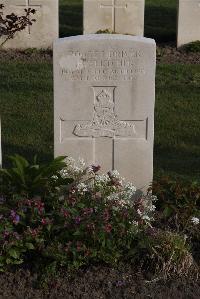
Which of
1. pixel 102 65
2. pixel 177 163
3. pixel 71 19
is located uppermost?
pixel 71 19

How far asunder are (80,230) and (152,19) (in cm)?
1275

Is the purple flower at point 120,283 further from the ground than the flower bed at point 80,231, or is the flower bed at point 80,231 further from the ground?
the flower bed at point 80,231

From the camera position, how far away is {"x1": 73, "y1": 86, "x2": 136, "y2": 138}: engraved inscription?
564 centimetres

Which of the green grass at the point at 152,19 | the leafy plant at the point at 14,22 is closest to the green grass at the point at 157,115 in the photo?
the leafy plant at the point at 14,22

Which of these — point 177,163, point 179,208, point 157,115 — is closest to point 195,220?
point 179,208

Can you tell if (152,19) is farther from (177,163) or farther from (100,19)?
(177,163)

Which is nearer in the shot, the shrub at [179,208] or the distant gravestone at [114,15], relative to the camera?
the shrub at [179,208]

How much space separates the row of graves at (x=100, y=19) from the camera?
12.6 meters

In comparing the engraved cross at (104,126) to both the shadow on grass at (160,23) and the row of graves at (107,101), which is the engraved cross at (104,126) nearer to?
the row of graves at (107,101)

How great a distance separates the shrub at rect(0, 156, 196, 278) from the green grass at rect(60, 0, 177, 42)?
A: 922cm

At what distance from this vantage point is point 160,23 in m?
16.4

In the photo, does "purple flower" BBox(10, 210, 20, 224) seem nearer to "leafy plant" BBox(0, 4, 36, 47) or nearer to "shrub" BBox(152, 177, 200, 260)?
"shrub" BBox(152, 177, 200, 260)

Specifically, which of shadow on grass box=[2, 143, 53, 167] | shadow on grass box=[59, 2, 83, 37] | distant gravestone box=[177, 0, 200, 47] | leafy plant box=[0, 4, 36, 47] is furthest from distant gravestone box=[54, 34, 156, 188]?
shadow on grass box=[59, 2, 83, 37]

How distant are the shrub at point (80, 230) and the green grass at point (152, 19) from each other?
9219mm
